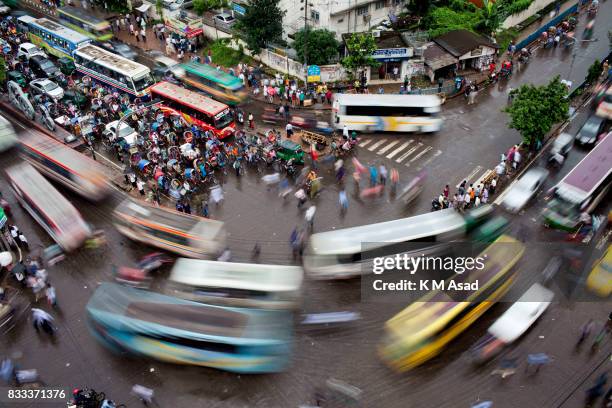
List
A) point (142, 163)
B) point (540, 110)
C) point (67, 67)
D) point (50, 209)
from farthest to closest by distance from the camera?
point (67, 67) → point (142, 163) → point (540, 110) → point (50, 209)

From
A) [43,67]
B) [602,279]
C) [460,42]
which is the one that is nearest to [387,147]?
[460,42]

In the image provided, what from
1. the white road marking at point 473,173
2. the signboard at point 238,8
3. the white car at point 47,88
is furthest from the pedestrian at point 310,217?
the signboard at point 238,8

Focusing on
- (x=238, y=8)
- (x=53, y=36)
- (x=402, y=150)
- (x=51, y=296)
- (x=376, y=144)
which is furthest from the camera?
(x=238, y=8)

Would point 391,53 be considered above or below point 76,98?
above

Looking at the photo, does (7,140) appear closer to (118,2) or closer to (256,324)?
(118,2)

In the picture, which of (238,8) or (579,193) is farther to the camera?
(238,8)

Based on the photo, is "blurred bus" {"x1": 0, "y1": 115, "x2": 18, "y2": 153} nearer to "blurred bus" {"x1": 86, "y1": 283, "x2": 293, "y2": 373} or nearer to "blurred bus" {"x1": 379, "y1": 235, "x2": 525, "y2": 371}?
"blurred bus" {"x1": 86, "y1": 283, "x2": 293, "y2": 373}

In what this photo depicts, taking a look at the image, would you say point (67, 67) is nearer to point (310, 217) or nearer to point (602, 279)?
point (310, 217)

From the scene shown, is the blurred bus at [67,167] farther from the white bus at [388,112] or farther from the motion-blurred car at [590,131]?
the motion-blurred car at [590,131]
